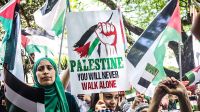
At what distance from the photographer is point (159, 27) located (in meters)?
6.57

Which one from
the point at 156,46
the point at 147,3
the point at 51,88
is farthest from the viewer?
the point at 147,3

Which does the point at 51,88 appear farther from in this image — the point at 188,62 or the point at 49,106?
the point at 188,62

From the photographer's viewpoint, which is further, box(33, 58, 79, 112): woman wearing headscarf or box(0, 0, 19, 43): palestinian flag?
box(0, 0, 19, 43): palestinian flag

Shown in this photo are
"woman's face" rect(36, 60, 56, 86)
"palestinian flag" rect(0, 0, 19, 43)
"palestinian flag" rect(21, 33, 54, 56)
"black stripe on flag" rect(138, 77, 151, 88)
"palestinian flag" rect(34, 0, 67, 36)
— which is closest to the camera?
"woman's face" rect(36, 60, 56, 86)

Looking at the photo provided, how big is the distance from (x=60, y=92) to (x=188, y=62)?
5.78 metres

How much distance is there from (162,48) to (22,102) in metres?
2.84

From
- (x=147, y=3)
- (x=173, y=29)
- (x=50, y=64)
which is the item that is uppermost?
(x=147, y=3)

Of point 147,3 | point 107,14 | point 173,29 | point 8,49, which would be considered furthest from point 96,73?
point 147,3

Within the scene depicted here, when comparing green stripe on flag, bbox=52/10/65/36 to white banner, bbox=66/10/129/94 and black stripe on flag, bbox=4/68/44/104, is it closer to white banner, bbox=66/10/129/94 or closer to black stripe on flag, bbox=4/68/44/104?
white banner, bbox=66/10/129/94

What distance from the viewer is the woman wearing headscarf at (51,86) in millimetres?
4564

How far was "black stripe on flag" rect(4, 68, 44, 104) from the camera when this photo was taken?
4059 mm

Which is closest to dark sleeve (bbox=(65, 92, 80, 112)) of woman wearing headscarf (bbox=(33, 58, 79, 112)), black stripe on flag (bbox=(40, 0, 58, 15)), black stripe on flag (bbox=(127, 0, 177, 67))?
woman wearing headscarf (bbox=(33, 58, 79, 112))

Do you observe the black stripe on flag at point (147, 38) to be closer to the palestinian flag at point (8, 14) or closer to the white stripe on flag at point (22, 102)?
the palestinian flag at point (8, 14)

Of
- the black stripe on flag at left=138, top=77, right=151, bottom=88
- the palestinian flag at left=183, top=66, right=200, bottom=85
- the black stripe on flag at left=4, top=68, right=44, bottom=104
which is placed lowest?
the black stripe on flag at left=4, top=68, right=44, bottom=104
